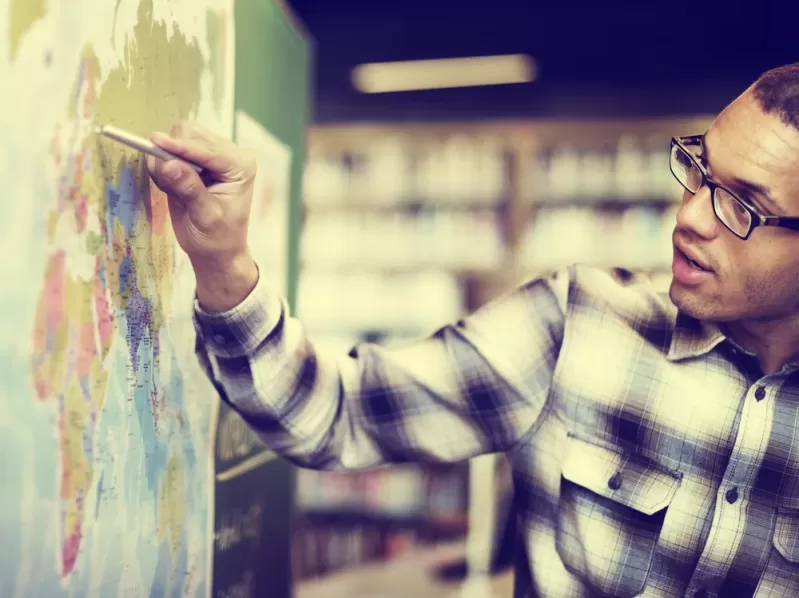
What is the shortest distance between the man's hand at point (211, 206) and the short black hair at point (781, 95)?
636mm

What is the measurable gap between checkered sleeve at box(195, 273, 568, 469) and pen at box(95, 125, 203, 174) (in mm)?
309

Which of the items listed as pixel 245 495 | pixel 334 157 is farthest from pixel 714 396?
pixel 334 157

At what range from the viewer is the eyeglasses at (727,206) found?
98 centimetres

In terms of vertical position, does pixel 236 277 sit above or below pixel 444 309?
above

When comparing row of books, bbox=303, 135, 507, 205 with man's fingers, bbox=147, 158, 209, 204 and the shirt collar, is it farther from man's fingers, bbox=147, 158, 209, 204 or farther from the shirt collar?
man's fingers, bbox=147, 158, 209, 204

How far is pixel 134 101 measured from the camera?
0.88 metres

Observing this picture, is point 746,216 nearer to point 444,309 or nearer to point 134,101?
point 134,101

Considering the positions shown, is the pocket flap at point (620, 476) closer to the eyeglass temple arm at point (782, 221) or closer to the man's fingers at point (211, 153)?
the eyeglass temple arm at point (782, 221)

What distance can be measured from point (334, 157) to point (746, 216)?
319 cm

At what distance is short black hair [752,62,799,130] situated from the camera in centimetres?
97

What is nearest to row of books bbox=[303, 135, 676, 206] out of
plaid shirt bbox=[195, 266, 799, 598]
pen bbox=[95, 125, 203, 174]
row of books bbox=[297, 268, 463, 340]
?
row of books bbox=[297, 268, 463, 340]

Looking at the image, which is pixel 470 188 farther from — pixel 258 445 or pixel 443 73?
pixel 258 445

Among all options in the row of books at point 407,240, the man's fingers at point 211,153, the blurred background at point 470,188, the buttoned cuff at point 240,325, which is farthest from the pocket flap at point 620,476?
the row of books at point 407,240

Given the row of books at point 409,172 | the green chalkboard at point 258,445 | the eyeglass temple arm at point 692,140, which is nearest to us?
the eyeglass temple arm at point 692,140
